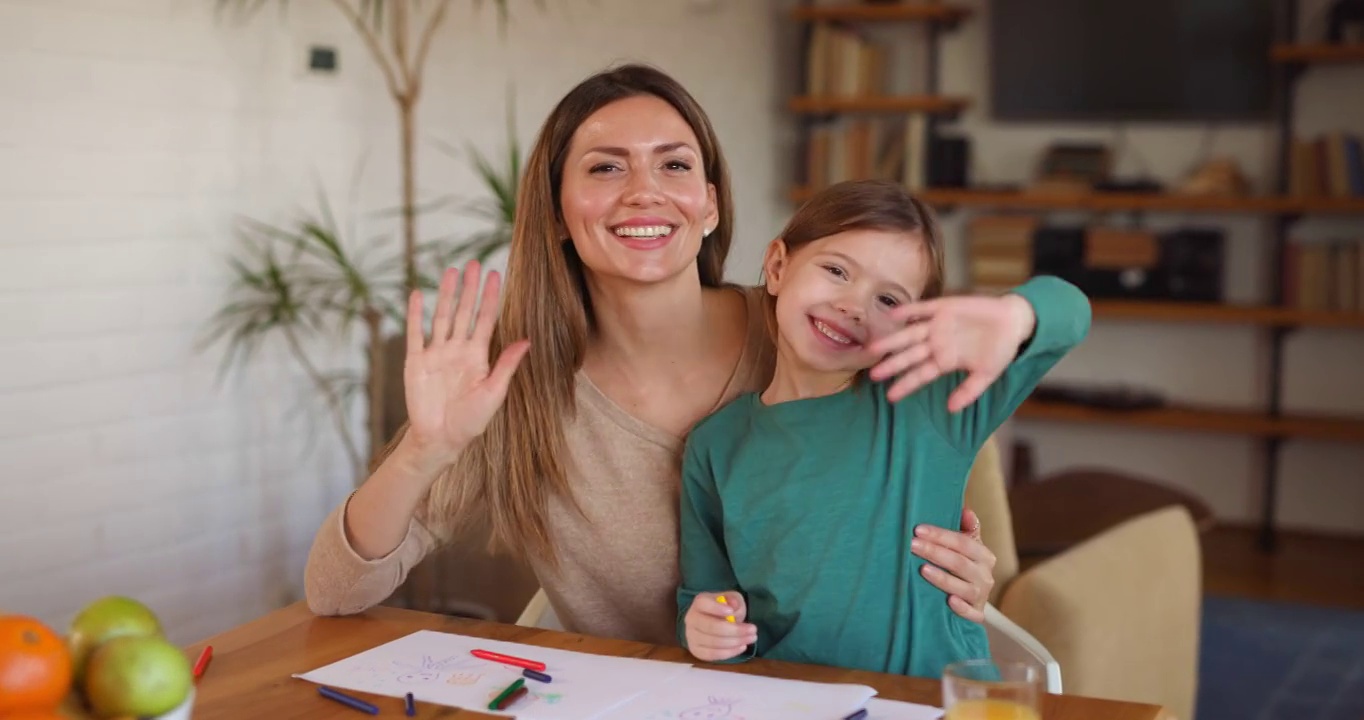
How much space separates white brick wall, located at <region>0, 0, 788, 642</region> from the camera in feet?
9.66

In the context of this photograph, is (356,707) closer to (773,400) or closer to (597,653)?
(597,653)

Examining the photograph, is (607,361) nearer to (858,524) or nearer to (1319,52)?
(858,524)

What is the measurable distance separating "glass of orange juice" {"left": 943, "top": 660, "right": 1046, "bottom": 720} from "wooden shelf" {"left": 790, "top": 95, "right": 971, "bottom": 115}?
4700 millimetres

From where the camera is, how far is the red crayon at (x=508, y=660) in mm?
1403

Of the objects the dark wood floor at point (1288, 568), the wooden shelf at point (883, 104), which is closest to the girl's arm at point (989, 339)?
the dark wood floor at point (1288, 568)

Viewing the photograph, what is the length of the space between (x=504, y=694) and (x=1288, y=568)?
438 cm

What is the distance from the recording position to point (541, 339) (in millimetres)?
1844

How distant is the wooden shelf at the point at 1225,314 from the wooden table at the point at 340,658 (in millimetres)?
4175

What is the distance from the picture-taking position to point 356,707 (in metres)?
1.31

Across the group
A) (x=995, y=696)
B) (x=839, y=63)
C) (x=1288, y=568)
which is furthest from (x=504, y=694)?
(x=839, y=63)

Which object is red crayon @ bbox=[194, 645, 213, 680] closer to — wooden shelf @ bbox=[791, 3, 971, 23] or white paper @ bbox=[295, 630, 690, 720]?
white paper @ bbox=[295, 630, 690, 720]

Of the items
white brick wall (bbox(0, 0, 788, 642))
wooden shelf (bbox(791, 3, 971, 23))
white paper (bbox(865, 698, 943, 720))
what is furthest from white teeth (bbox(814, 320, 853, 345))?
wooden shelf (bbox(791, 3, 971, 23))

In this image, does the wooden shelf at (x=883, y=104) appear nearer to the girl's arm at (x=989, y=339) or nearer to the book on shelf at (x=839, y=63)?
the book on shelf at (x=839, y=63)

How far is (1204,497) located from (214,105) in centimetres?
406
